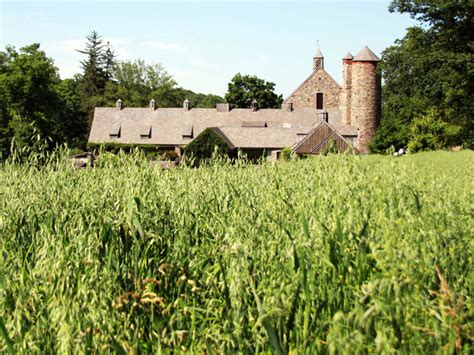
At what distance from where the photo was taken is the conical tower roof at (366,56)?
63.9 meters

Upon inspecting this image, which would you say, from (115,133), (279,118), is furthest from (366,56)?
(115,133)

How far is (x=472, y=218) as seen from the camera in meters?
4.16

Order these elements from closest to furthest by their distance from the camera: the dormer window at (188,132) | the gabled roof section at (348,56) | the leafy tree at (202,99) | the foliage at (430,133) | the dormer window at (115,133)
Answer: the foliage at (430,133) < the gabled roof section at (348,56) < the dormer window at (188,132) < the dormer window at (115,133) < the leafy tree at (202,99)

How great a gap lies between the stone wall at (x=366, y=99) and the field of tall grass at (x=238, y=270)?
60051mm

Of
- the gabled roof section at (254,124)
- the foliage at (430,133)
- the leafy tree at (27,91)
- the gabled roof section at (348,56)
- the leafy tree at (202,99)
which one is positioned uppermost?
the leafy tree at (202,99)

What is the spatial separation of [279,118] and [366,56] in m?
13.0

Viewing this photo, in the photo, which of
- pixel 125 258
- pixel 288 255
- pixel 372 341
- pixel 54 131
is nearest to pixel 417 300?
pixel 372 341

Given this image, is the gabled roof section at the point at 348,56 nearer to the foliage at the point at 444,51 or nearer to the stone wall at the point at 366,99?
the stone wall at the point at 366,99

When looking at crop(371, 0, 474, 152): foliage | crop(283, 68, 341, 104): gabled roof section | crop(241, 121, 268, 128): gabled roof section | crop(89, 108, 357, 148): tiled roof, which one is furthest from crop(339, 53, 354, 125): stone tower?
crop(371, 0, 474, 152): foliage

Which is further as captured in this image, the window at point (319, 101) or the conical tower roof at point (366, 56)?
the window at point (319, 101)

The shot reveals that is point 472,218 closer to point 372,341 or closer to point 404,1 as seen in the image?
point 372,341

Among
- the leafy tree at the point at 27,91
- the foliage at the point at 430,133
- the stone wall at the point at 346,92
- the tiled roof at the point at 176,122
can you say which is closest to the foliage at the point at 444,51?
the foliage at the point at 430,133

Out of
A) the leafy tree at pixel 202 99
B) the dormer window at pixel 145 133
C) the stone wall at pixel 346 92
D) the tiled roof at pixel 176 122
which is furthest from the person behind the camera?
the leafy tree at pixel 202 99

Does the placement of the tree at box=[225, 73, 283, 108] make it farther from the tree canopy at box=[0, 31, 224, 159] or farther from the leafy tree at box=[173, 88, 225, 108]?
the leafy tree at box=[173, 88, 225, 108]
